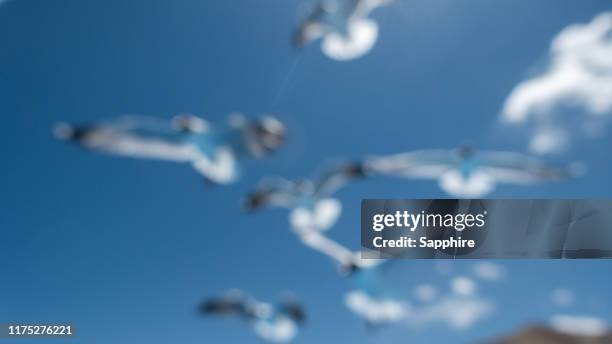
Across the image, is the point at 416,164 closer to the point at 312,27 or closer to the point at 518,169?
the point at 518,169

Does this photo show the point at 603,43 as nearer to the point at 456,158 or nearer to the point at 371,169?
the point at 456,158

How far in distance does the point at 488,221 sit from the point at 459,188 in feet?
0.99

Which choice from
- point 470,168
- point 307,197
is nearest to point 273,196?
point 307,197

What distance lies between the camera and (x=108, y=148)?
410cm

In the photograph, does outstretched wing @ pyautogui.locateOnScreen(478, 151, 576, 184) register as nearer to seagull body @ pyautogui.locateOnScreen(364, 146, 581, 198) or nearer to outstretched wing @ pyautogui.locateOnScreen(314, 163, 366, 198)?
seagull body @ pyautogui.locateOnScreen(364, 146, 581, 198)

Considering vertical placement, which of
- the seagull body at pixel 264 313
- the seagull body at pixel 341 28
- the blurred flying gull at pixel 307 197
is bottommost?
the seagull body at pixel 264 313

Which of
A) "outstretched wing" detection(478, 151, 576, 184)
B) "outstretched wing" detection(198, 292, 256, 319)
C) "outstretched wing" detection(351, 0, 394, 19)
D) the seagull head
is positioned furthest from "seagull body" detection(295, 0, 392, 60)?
"outstretched wing" detection(198, 292, 256, 319)

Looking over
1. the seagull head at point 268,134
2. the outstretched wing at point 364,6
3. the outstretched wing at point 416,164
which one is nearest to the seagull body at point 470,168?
the outstretched wing at point 416,164

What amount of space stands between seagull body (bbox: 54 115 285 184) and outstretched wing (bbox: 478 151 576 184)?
4.72 ft

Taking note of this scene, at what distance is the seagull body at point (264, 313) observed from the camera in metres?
3.99

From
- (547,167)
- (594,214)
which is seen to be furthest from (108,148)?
(594,214)

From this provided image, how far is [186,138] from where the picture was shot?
4.02 m

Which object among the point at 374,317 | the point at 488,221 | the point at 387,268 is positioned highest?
the point at 488,221

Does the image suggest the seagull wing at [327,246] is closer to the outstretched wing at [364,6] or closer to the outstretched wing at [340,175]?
the outstretched wing at [340,175]
